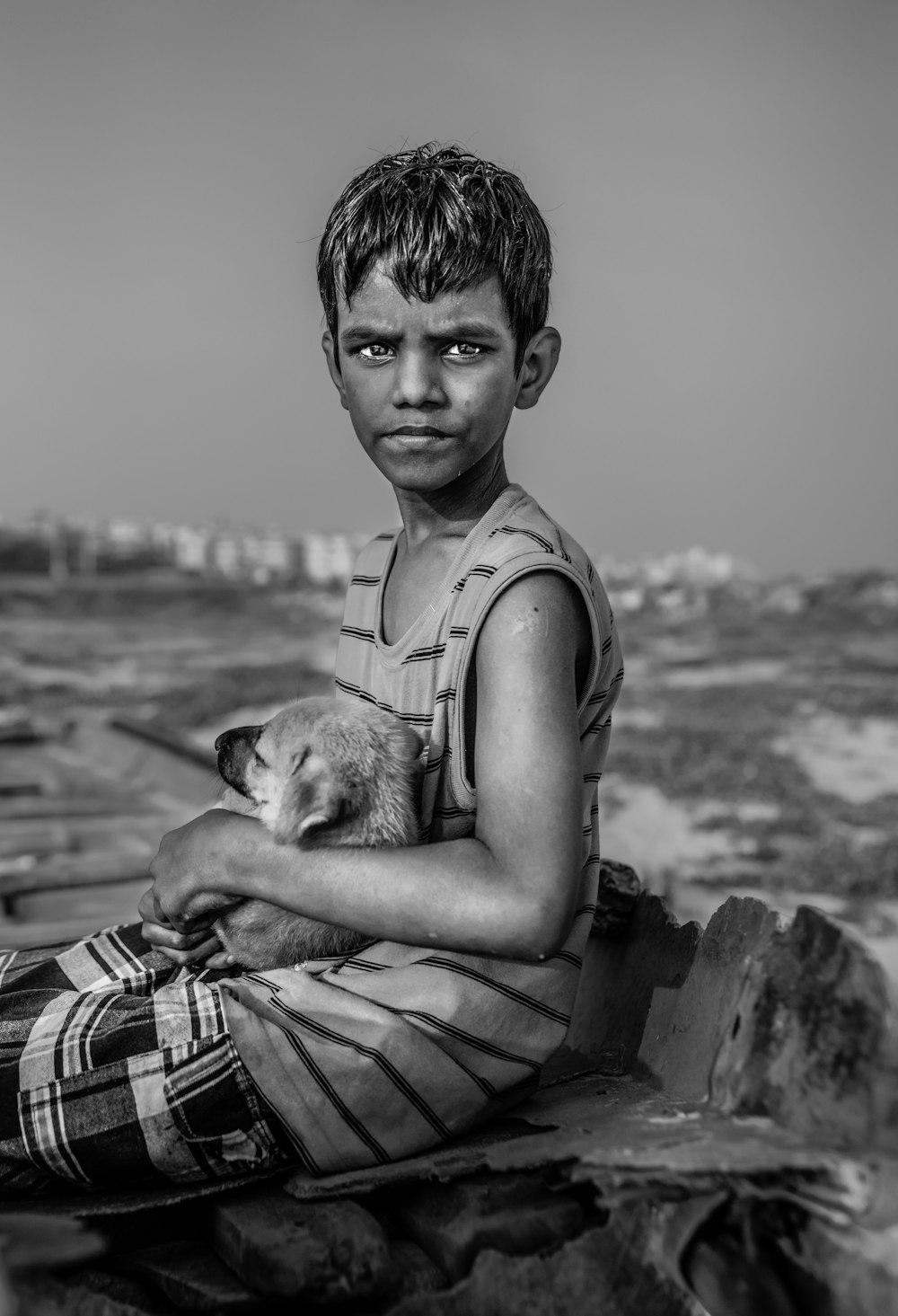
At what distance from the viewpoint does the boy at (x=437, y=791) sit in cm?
196

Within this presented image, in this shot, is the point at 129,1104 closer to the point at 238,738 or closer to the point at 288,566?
the point at 238,738

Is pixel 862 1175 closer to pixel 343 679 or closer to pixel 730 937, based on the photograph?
pixel 730 937

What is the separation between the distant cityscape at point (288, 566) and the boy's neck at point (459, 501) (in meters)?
24.8

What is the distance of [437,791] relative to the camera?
7.64ft

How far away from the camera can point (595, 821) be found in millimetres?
2391

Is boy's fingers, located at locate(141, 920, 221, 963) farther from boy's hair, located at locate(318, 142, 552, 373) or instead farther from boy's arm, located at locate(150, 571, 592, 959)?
boy's hair, located at locate(318, 142, 552, 373)

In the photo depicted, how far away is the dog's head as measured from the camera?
218 cm

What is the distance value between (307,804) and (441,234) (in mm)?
1121

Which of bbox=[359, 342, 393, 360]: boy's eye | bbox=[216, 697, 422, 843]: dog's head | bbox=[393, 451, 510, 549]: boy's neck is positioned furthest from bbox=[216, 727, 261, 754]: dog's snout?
bbox=[359, 342, 393, 360]: boy's eye

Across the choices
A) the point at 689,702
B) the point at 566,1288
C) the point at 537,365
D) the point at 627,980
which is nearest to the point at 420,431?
the point at 537,365

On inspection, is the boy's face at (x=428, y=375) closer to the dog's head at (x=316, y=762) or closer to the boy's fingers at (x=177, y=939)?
the dog's head at (x=316, y=762)

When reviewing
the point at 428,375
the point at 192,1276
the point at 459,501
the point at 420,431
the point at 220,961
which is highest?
the point at 428,375

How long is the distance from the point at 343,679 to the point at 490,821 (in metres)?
0.77

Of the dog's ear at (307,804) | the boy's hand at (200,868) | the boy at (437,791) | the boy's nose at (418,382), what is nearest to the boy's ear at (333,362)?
the boy at (437,791)
